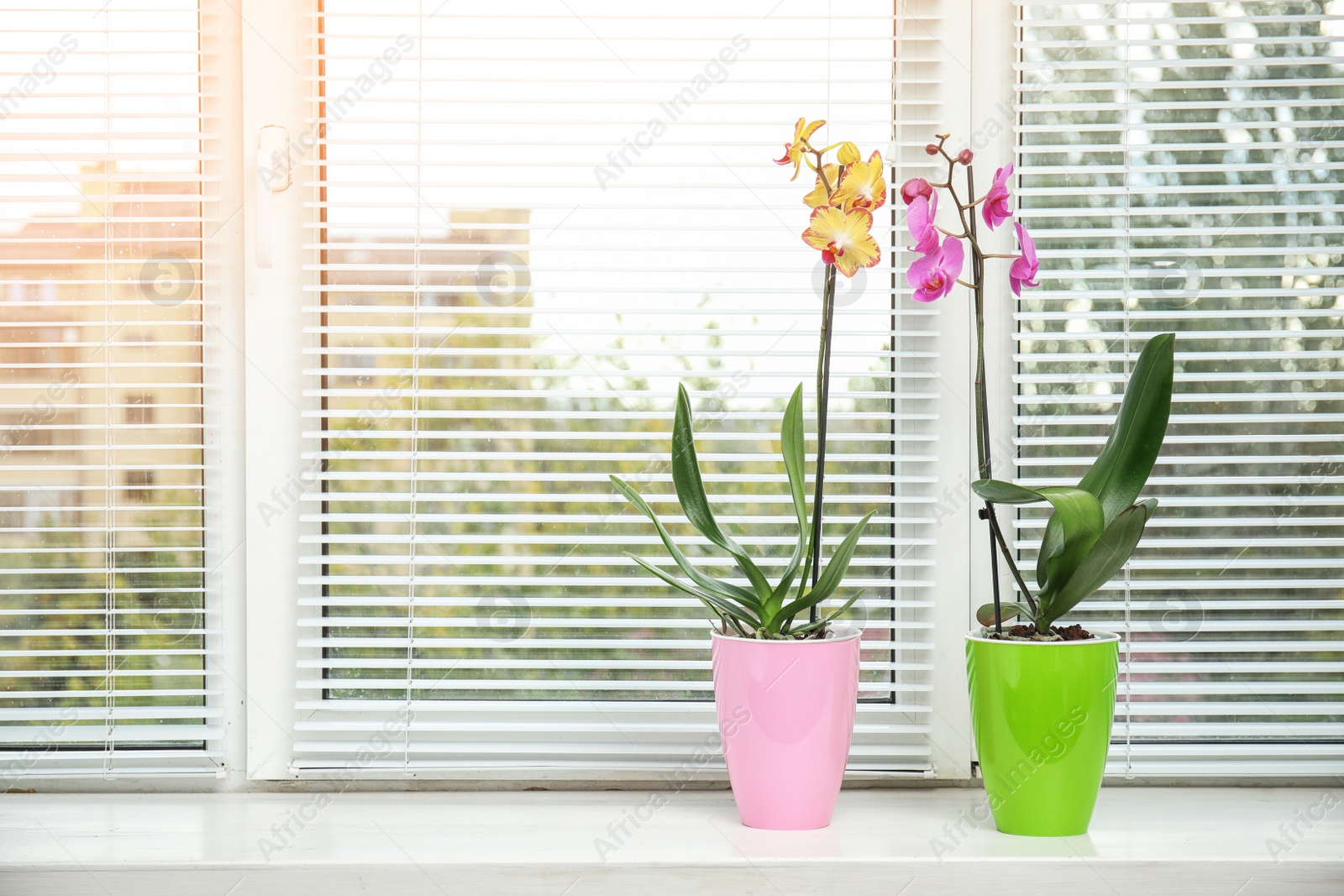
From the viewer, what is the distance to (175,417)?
1.22 metres

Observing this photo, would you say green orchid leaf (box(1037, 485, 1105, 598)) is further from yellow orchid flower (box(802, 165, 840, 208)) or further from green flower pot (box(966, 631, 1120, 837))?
yellow orchid flower (box(802, 165, 840, 208))

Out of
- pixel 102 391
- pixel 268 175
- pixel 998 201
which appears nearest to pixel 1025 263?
pixel 998 201

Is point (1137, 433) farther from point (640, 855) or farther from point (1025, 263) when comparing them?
point (640, 855)

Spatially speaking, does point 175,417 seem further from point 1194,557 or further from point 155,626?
point 1194,557

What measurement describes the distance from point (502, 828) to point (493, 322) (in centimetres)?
62

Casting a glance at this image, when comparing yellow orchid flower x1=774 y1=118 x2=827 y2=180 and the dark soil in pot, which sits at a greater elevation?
yellow orchid flower x1=774 y1=118 x2=827 y2=180

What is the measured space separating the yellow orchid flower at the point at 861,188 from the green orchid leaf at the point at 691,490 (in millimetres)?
266

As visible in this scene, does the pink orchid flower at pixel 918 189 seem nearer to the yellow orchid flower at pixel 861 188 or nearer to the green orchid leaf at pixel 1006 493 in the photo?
the yellow orchid flower at pixel 861 188

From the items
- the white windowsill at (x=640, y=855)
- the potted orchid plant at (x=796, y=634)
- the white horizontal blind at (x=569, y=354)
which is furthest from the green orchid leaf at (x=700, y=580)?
the white windowsill at (x=640, y=855)

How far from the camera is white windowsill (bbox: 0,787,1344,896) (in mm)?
978

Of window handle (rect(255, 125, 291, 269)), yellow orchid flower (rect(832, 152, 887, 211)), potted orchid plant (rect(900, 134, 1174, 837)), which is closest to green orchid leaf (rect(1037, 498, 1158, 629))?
potted orchid plant (rect(900, 134, 1174, 837))

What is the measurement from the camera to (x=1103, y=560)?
3.24 feet

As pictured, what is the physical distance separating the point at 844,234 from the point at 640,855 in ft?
2.29

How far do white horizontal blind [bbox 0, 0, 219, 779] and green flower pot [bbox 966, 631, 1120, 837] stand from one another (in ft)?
3.15
